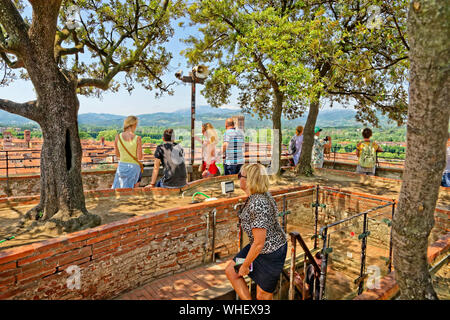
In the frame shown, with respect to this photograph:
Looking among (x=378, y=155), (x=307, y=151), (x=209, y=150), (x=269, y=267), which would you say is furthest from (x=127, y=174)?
(x=378, y=155)

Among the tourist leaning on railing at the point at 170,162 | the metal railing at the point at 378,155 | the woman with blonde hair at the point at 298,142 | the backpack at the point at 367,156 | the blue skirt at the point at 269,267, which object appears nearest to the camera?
Answer: the blue skirt at the point at 269,267

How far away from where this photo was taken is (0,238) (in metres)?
3.93

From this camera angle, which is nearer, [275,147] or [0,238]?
[0,238]

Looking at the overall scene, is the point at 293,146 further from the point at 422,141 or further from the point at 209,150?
the point at 422,141

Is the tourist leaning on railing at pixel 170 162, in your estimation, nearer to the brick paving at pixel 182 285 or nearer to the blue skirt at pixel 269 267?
the brick paving at pixel 182 285

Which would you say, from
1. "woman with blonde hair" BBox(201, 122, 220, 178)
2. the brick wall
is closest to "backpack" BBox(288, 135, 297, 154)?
"woman with blonde hair" BBox(201, 122, 220, 178)

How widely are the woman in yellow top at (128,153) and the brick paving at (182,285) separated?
258 centimetres

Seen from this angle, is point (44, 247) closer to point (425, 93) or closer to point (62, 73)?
point (62, 73)

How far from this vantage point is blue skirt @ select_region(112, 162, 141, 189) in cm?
605

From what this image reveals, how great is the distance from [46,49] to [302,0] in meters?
7.45

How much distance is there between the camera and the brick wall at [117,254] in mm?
2969

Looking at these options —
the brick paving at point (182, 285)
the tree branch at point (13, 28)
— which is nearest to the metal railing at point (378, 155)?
the brick paving at point (182, 285)

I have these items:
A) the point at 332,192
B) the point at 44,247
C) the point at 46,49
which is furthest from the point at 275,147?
the point at 44,247

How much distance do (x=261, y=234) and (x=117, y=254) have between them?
230 centimetres
